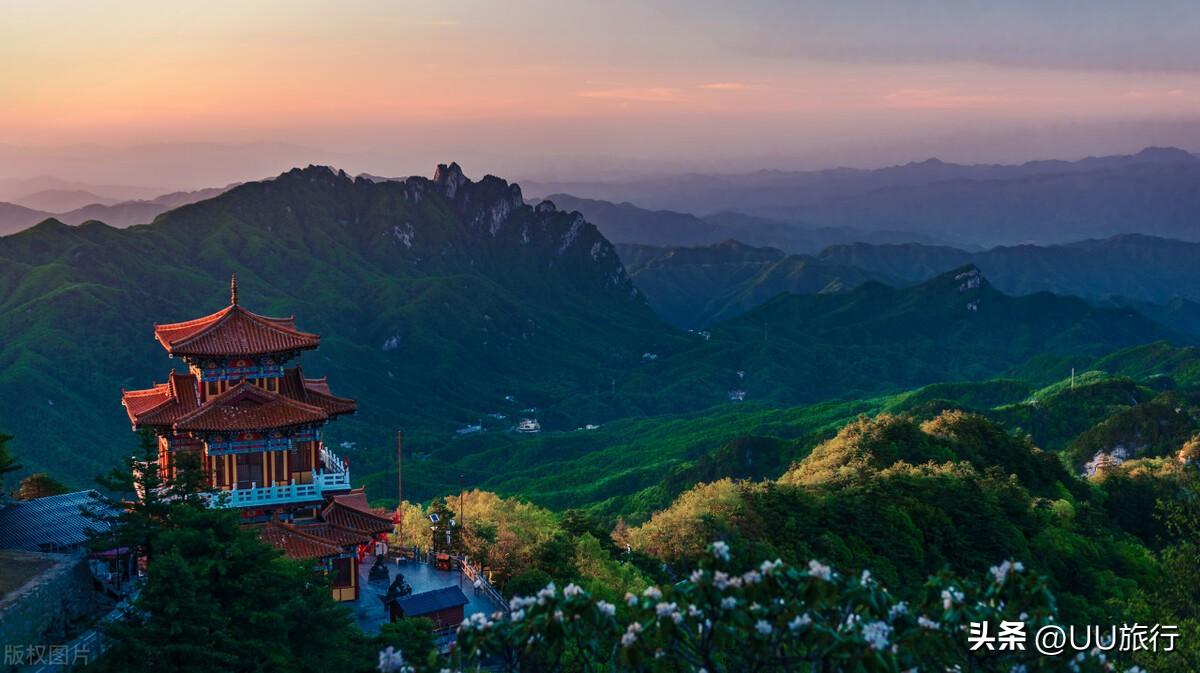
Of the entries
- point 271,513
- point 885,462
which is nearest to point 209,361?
point 271,513

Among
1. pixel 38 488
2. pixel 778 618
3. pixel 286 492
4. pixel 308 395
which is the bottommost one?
pixel 38 488

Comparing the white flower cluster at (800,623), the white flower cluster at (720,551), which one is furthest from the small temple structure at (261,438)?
the white flower cluster at (800,623)

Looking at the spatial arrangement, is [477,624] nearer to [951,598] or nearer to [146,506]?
[951,598]

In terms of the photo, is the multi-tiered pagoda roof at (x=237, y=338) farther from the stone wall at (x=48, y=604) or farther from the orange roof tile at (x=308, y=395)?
the stone wall at (x=48, y=604)

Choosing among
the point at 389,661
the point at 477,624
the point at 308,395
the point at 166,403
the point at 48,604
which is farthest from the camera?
the point at 308,395

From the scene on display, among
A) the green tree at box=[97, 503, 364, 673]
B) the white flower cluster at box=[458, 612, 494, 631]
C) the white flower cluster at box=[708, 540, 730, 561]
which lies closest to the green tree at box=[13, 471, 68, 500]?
the green tree at box=[97, 503, 364, 673]

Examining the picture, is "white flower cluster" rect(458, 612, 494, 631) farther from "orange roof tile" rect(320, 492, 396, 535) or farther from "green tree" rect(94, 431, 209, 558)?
"orange roof tile" rect(320, 492, 396, 535)

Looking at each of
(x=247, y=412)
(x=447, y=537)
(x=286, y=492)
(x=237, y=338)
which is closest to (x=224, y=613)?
(x=286, y=492)

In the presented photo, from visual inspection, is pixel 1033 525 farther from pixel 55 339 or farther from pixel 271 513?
pixel 55 339
